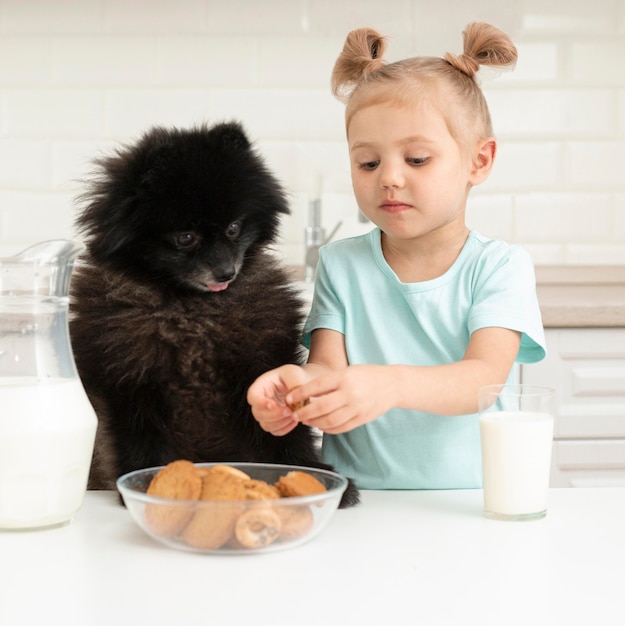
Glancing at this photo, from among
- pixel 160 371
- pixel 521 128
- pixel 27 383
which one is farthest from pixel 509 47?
pixel 521 128

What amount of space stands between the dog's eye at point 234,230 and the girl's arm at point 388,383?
192 mm

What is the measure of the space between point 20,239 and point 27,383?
1.95m

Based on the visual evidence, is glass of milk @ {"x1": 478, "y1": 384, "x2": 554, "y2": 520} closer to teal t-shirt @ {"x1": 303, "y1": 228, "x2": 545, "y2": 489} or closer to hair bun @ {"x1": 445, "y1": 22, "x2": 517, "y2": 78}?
teal t-shirt @ {"x1": 303, "y1": 228, "x2": 545, "y2": 489}

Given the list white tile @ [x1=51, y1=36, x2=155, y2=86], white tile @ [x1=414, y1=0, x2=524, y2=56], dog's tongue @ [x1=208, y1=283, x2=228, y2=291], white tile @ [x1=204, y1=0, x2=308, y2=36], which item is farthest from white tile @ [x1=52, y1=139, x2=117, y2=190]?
dog's tongue @ [x1=208, y1=283, x2=228, y2=291]

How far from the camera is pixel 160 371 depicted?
1.06 metres

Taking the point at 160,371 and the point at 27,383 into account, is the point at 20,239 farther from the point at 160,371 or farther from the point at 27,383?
the point at 27,383

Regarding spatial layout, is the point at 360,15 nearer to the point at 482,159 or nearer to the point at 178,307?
the point at 482,159

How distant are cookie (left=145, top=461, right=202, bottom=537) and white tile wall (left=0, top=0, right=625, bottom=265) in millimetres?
1890

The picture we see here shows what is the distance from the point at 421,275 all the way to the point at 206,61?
1497 mm

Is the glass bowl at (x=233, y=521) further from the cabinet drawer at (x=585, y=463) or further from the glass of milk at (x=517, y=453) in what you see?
the cabinet drawer at (x=585, y=463)

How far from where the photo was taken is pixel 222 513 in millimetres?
702

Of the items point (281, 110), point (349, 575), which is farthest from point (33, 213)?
point (349, 575)

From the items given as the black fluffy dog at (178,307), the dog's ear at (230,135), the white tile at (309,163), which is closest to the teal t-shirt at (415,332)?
the black fluffy dog at (178,307)

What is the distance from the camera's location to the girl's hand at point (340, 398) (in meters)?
0.86
